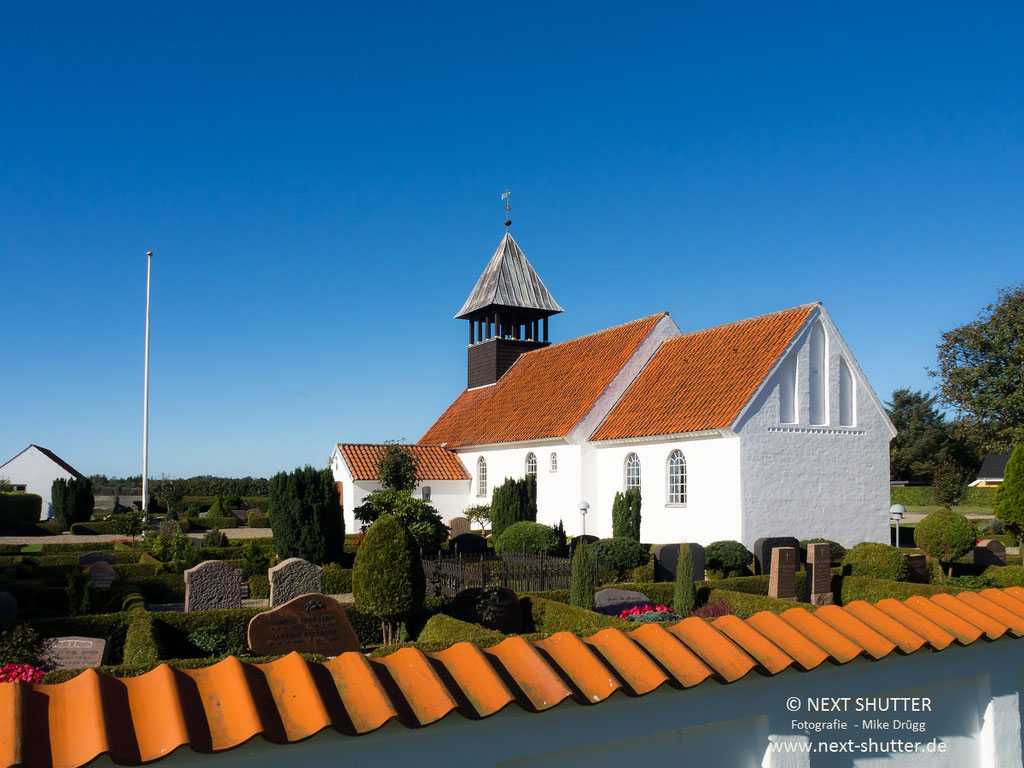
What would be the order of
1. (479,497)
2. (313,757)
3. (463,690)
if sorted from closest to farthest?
(313,757) → (463,690) → (479,497)

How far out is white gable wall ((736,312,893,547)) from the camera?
20.8m

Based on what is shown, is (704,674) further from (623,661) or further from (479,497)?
(479,497)

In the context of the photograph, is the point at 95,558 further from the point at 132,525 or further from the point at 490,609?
the point at 490,609

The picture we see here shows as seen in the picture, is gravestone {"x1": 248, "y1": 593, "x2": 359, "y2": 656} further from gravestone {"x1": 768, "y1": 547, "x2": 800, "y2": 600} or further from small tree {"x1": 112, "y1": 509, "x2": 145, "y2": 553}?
small tree {"x1": 112, "y1": 509, "x2": 145, "y2": 553}

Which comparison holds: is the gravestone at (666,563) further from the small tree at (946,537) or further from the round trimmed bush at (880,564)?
the small tree at (946,537)

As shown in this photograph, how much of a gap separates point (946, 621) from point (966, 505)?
A: 60066mm

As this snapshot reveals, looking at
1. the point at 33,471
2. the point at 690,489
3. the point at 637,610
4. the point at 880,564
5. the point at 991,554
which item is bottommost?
the point at 991,554

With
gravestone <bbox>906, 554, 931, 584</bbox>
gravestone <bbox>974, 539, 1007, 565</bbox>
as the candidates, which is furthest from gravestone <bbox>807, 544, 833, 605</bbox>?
gravestone <bbox>974, 539, 1007, 565</bbox>

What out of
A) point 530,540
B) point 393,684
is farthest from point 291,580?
point 393,684

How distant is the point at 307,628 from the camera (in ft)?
33.3

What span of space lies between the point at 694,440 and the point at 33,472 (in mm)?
42608

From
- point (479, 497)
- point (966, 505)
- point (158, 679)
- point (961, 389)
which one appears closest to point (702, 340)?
point (479, 497)

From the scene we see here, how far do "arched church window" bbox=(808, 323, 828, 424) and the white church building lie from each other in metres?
0.04

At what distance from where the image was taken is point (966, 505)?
55500mm
